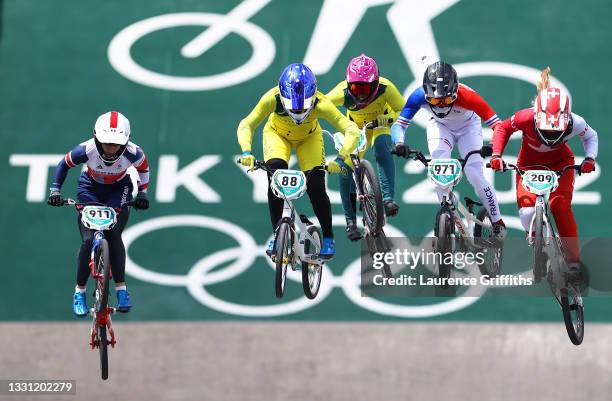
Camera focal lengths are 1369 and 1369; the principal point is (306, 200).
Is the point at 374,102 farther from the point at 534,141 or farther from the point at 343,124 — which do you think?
the point at 534,141

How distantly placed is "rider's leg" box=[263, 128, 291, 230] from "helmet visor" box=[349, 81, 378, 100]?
0.97m

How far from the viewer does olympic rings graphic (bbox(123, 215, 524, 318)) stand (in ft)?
79.3

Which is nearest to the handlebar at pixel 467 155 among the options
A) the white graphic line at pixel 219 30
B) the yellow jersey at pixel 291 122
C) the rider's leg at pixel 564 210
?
the yellow jersey at pixel 291 122

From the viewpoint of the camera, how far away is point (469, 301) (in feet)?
79.5

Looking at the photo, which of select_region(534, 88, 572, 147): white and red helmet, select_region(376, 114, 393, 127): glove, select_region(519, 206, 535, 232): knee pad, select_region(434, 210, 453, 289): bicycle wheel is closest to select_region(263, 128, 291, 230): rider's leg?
select_region(376, 114, 393, 127): glove

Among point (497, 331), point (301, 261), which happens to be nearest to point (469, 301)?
point (497, 331)

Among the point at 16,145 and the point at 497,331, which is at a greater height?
the point at 16,145

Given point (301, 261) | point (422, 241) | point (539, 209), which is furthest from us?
point (422, 241)

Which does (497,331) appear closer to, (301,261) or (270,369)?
(270,369)

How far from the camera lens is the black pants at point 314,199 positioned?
608 inches

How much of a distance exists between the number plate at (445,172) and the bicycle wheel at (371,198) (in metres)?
0.68

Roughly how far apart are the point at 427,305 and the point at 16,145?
8.12 metres

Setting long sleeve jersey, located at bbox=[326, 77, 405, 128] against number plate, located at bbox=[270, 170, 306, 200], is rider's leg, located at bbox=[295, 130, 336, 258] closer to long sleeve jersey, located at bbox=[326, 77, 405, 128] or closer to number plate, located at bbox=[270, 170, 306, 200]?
long sleeve jersey, located at bbox=[326, 77, 405, 128]

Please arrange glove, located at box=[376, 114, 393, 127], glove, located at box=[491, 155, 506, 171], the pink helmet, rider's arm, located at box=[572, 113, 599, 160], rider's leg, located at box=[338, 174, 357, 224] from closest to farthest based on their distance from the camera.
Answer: glove, located at box=[491, 155, 506, 171], rider's arm, located at box=[572, 113, 599, 160], the pink helmet, glove, located at box=[376, 114, 393, 127], rider's leg, located at box=[338, 174, 357, 224]
